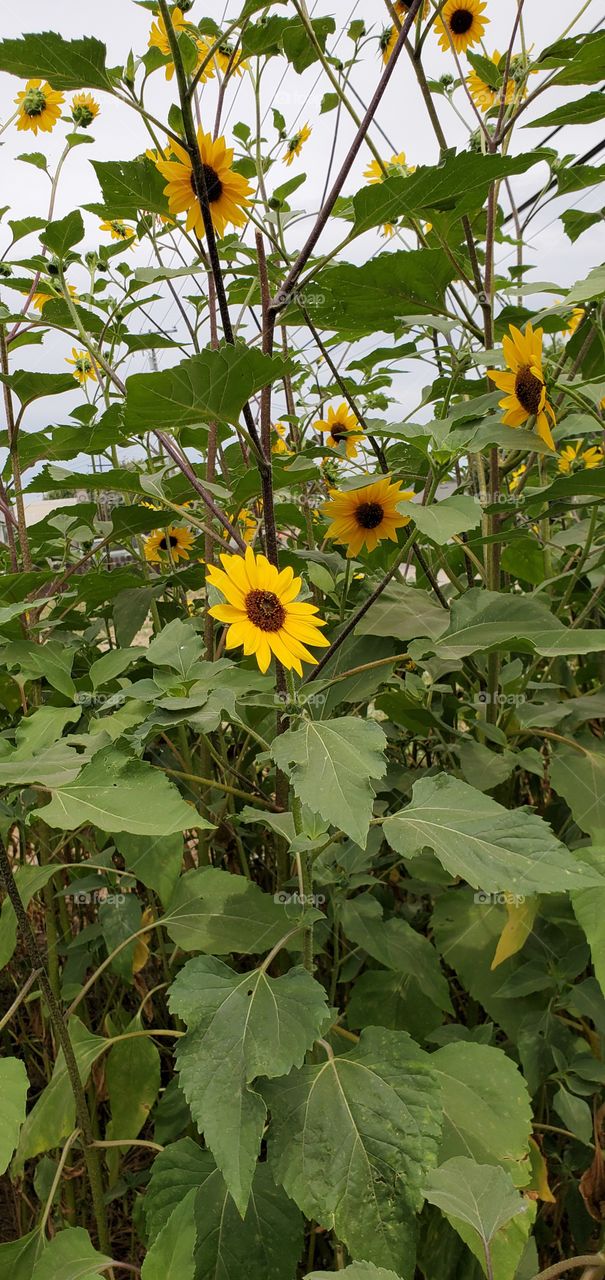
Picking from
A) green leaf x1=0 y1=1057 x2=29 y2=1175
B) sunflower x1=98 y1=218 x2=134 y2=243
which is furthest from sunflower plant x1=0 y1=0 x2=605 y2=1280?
sunflower x1=98 y1=218 x2=134 y2=243

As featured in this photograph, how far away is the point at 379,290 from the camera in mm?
927

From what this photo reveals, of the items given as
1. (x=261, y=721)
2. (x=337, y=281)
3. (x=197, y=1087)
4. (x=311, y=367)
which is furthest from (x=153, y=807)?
(x=311, y=367)

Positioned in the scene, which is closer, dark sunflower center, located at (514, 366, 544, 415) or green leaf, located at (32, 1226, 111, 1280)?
green leaf, located at (32, 1226, 111, 1280)

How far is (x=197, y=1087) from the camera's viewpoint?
578 millimetres

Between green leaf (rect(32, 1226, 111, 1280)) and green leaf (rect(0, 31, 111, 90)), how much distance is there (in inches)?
39.3

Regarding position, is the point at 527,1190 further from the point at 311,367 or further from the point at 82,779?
the point at 311,367

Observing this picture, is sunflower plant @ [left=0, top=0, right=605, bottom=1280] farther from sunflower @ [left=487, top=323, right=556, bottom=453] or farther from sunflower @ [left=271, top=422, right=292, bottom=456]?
sunflower @ [left=271, top=422, right=292, bottom=456]

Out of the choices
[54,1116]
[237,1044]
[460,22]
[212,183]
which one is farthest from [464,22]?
[54,1116]

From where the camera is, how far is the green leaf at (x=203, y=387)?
2.06ft

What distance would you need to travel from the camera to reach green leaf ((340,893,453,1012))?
86 cm

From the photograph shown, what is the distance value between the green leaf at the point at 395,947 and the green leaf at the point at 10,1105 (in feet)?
1.17

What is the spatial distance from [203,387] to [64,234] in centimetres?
55

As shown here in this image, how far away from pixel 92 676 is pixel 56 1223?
0.69 metres

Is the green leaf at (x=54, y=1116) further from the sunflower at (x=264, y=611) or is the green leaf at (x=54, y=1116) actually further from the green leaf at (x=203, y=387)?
the green leaf at (x=203, y=387)
